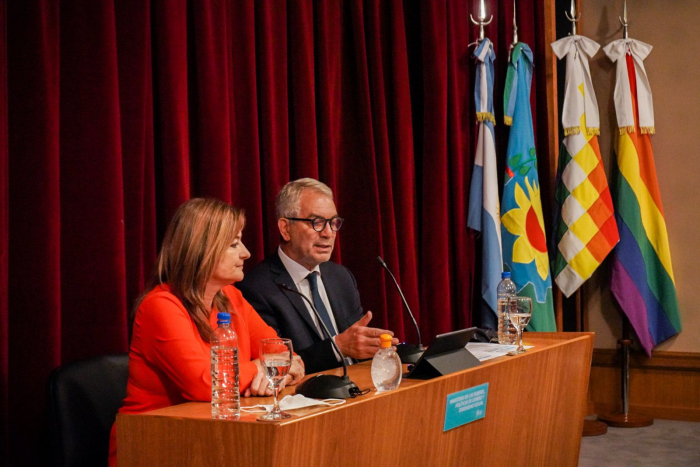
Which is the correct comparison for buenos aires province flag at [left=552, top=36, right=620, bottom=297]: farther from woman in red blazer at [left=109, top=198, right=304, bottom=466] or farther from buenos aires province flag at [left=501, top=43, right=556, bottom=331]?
woman in red blazer at [left=109, top=198, right=304, bottom=466]

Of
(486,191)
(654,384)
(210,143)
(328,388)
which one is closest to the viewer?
(328,388)

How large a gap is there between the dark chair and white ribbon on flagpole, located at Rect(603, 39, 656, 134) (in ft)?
12.7

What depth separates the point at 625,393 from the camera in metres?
5.12

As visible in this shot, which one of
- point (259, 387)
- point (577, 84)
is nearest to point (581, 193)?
point (577, 84)

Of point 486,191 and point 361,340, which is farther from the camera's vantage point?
point 486,191

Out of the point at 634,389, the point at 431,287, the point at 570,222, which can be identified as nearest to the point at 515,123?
the point at 570,222

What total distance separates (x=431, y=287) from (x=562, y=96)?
1.98 metres

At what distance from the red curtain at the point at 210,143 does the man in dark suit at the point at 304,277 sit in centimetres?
18

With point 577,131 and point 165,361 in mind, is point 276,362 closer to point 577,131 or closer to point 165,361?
point 165,361

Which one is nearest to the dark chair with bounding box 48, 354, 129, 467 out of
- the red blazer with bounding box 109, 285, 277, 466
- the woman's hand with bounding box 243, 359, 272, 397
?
the red blazer with bounding box 109, 285, 277, 466

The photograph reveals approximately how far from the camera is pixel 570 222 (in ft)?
16.6

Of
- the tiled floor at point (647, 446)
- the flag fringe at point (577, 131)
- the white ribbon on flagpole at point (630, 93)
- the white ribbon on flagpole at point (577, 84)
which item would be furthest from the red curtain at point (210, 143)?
the tiled floor at point (647, 446)

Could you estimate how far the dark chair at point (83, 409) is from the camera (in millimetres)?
2150

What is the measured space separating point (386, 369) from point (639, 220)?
3.54m
